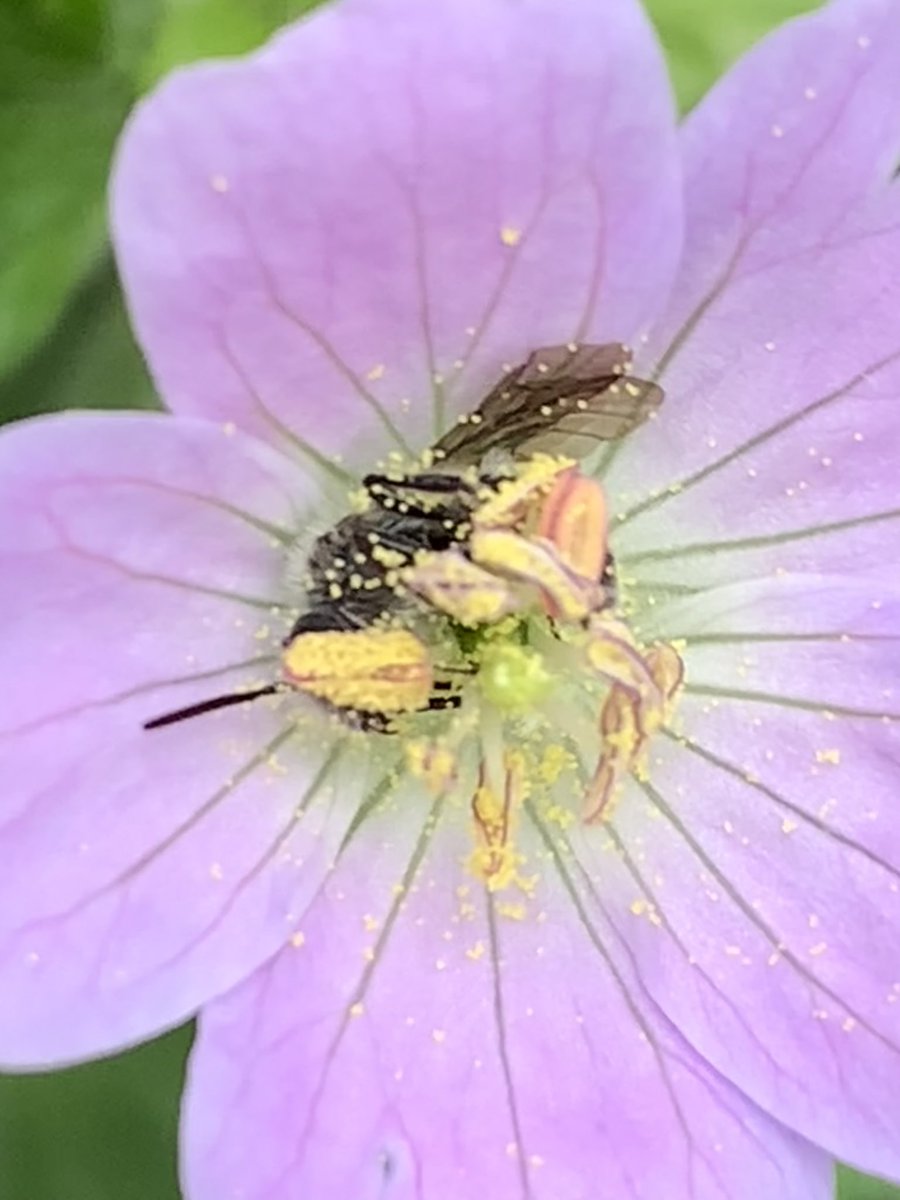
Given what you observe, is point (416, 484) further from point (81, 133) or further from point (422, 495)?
point (81, 133)

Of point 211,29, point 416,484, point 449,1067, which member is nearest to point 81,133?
point 211,29

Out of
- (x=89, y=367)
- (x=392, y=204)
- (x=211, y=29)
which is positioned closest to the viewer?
(x=392, y=204)

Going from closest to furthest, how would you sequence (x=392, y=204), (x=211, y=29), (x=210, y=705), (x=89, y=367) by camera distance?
(x=392, y=204)
(x=210, y=705)
(x=211, y=29)
(x=89, y=367)

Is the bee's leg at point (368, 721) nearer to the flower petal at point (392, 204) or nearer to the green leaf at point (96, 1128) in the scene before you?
the flower petal at point (392, 204)

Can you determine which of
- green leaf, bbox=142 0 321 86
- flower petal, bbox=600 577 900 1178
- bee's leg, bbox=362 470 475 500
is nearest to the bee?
bee's leg, bbox=362 470 475 500

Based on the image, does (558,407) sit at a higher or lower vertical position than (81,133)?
lower

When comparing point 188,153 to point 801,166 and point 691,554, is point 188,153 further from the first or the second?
point 691,554

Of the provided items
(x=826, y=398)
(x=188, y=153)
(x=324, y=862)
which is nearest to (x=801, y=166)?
(x=826, y=398)
